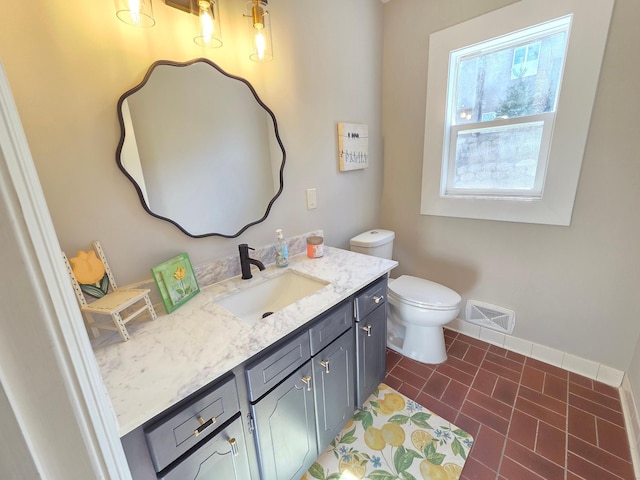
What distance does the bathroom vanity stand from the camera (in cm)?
68

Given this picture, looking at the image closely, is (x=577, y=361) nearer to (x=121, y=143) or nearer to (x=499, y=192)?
(x=499, y=192)

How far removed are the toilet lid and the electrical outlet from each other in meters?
0.77

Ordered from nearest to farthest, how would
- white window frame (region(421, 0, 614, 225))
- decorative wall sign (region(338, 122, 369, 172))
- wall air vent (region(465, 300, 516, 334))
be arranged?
white window frame (region(421, 0, 614, 225)) < decorative wall sign (region(338, 122, 369, 172)) < wall air vent (region(465, 300, 516, 334))

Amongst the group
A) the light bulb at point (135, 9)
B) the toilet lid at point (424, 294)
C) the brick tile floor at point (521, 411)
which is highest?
the light bulb at point (135, 9)

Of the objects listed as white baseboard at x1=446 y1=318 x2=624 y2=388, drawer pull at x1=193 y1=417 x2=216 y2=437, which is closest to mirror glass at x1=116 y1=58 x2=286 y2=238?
drawer pull at x1=193 y1=417 x2=216 y2=437

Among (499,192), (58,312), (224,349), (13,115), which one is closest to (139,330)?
(224,349)

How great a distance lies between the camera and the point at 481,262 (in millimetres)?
1913

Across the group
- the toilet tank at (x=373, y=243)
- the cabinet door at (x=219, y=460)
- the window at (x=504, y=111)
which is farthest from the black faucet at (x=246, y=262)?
the window at (x=504, y=111)

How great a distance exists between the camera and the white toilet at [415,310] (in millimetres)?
1673

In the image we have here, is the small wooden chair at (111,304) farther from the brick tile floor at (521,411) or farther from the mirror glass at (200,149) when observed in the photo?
the brick tile floor at (521,411)

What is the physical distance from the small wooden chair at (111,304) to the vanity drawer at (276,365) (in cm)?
45

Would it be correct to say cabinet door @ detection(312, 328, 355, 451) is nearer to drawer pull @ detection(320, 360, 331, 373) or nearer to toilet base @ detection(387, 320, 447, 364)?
drawer pull @ detection(320, 360, 331, 373)

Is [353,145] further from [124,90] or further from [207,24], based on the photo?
[124,90]

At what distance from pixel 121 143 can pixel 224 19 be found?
695 mm
